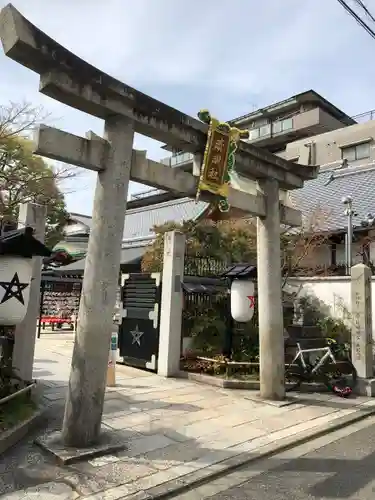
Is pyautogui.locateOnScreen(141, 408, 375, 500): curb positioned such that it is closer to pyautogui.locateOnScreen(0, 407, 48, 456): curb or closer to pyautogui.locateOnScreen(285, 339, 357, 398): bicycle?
pyautogui.locateOnScreen(0, 407, 48, 456): curb

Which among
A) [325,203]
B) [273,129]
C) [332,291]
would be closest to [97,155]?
[332,291]

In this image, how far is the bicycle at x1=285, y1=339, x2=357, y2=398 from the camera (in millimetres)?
9148

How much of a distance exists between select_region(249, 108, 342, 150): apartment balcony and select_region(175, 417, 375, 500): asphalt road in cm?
3641

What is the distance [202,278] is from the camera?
450 inches

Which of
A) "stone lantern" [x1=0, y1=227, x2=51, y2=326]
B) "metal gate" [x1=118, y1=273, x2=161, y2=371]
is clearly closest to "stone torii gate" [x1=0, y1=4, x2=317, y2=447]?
"stone lantern" [x1=0, y1=227, x2=51, y2=326]

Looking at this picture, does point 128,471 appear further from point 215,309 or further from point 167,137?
point 215,309

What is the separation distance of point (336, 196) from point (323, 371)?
1165cm

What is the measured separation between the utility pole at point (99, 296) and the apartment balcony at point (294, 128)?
35968 mm

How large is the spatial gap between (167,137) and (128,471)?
4660mm

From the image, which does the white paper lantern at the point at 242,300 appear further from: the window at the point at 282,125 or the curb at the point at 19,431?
the window at the point at 282,125

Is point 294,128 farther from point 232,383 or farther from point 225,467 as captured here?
point 225,467

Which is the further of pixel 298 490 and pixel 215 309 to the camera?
pixel 215 309

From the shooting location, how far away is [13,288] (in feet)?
17.7

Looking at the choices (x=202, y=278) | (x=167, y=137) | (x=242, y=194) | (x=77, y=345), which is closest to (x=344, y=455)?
(x=77, y=345)
